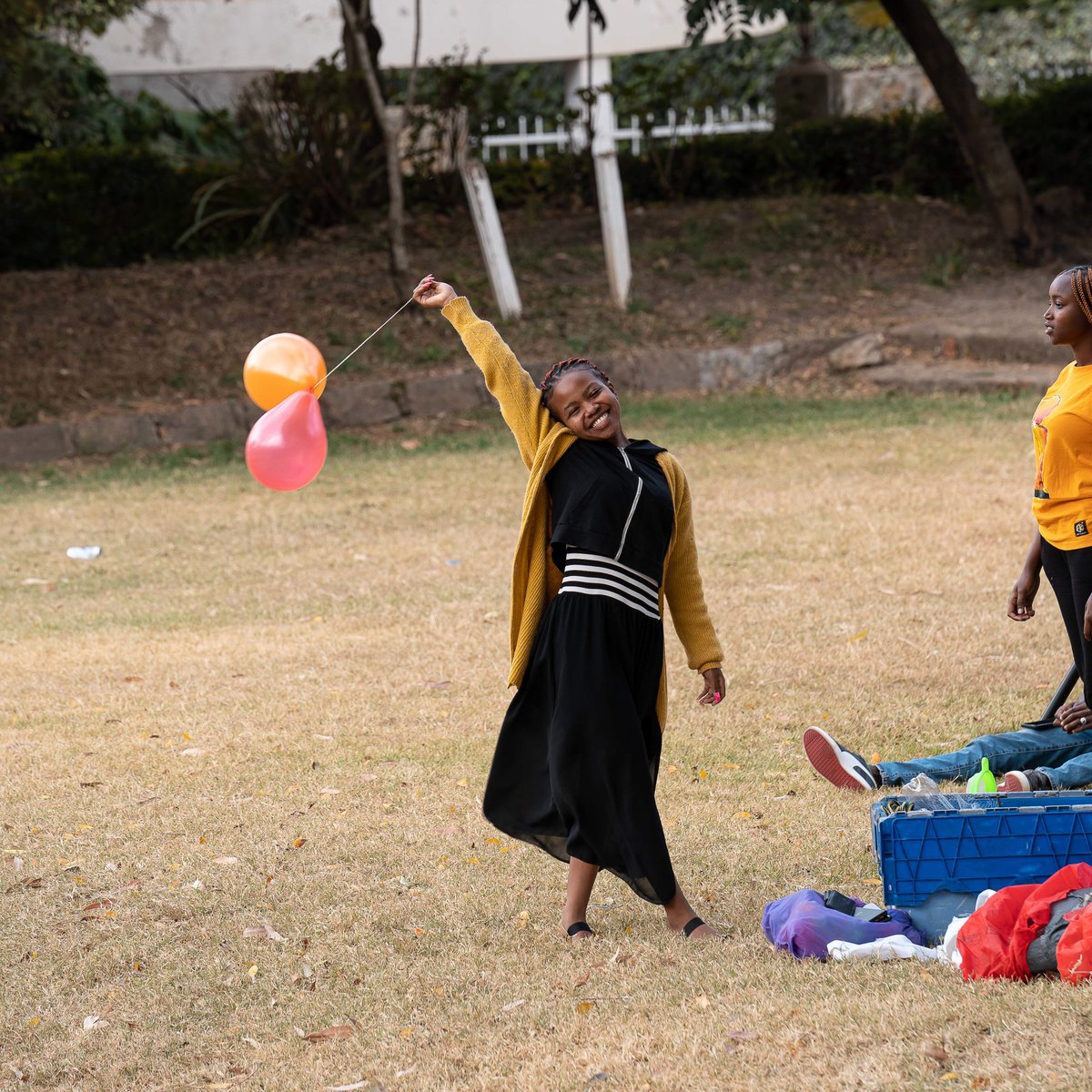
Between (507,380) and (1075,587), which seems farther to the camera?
(1075,587)

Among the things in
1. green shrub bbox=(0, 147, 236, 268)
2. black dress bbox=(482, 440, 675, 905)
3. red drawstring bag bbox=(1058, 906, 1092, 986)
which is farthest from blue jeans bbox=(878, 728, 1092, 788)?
green shrub bbox=(0, 147, 236, 268)

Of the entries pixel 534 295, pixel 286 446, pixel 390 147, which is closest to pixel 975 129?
pixel 534 295

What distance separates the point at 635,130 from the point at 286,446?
51.3ft

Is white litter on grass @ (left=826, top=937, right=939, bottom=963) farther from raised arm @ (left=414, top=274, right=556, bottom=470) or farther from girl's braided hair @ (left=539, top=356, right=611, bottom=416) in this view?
girl's braided hair @ (left=539, top=356, right=611, bottom=416)

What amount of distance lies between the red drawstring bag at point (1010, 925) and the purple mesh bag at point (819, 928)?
10.6 inches

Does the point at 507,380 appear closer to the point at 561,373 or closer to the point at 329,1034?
the point at 561,373

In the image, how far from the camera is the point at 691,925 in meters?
3.68

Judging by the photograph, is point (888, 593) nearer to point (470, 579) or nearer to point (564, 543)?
point (470, 579)

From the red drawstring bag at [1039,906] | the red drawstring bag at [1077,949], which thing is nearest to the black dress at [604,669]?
the red drawstring bag at [1039,906]

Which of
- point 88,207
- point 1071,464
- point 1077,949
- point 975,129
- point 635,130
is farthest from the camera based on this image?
point 635,130

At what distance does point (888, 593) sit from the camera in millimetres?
7016

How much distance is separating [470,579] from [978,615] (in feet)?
8.61

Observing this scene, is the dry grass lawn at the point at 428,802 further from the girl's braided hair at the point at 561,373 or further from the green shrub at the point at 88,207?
the green shrub at the point at 88,207

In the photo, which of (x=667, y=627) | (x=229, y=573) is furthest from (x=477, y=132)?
(x=667, y=627)
